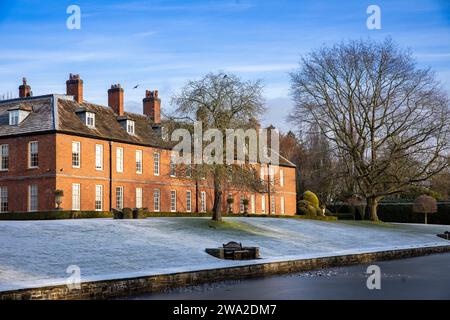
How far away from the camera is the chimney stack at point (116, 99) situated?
5269 centimetres

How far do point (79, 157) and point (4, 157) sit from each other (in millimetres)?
5574

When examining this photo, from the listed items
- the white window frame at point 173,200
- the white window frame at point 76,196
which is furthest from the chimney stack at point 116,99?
the white window frame at point 76,196

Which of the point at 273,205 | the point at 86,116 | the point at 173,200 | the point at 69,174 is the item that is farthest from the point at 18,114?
the point at 273,205

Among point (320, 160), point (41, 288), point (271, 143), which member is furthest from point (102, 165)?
point (271, 143)

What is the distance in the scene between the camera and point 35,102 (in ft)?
153

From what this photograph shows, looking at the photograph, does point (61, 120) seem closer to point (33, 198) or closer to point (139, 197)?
point (33, 198)

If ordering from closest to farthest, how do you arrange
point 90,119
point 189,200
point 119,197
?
point 90,119 < point 119,197 < point 189,200

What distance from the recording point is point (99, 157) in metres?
46.5

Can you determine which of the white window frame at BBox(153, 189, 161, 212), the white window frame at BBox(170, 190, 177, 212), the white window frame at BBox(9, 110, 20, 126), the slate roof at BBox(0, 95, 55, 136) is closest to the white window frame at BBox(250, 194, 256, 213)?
the white window frame at BBox(170, 190, 177, 212)

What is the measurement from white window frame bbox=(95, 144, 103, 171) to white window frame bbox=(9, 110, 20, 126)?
5845 mm

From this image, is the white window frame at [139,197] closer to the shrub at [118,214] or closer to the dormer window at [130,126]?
the dormer window at [130,126]

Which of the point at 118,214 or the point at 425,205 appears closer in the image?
the point at 118,214
